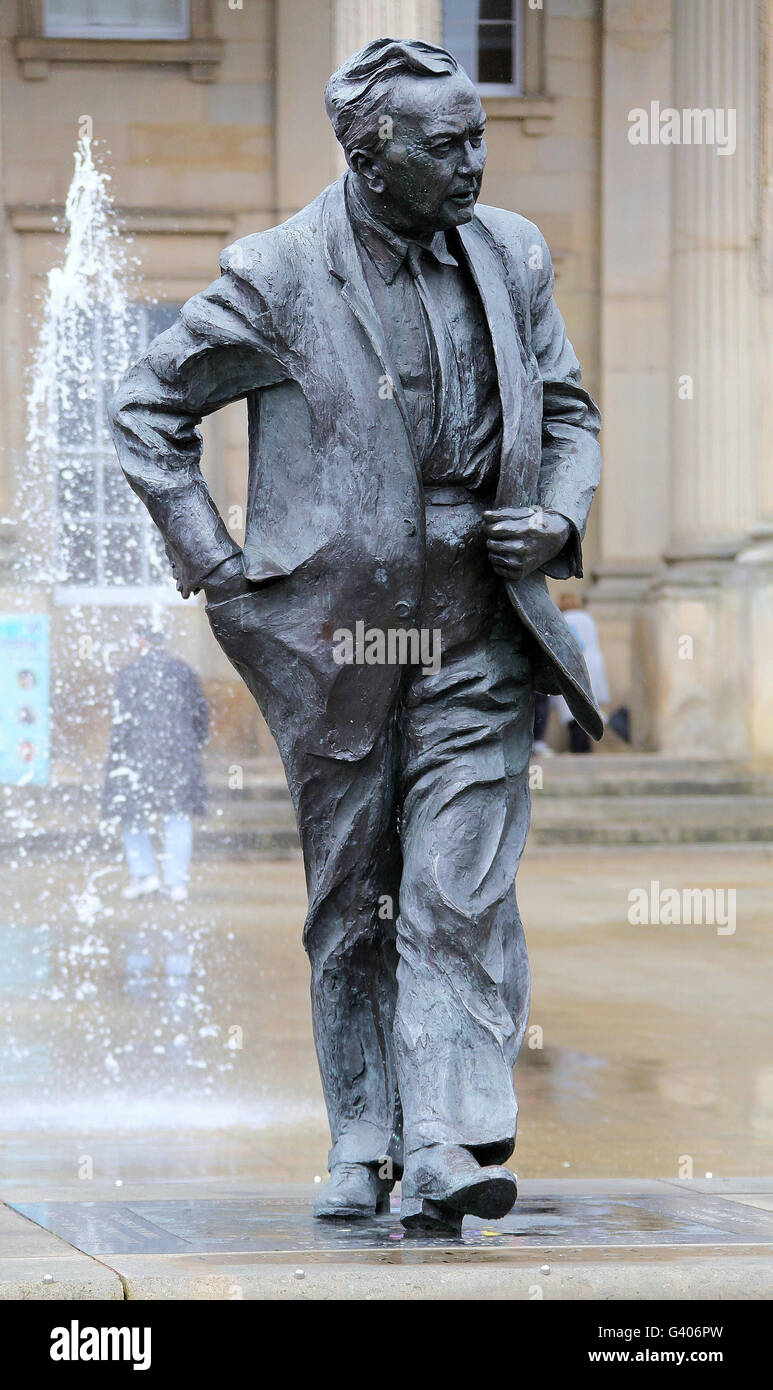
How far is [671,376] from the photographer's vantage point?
71.9 feet

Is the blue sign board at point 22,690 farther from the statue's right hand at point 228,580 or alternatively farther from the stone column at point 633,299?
the statue's right hand at point 228,580

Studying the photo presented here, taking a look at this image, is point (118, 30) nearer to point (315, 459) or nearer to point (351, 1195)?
point (315, 459)

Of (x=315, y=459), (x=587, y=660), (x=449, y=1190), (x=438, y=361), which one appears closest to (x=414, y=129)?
(x=438, y=361)

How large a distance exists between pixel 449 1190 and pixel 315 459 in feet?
4.34

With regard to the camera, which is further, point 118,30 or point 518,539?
point 118,30

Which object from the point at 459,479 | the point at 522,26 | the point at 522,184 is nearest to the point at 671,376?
the point at 522,184

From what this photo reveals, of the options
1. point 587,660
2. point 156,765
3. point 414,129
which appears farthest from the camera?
point 587,660

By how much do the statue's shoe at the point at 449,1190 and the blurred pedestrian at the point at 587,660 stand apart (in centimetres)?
1525

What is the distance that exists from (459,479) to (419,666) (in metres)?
0.35

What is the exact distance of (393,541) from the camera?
14.1 feet

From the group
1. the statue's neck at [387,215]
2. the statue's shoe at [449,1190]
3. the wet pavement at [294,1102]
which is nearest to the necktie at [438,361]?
the statue's neck at [387,215]

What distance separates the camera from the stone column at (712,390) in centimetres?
2027

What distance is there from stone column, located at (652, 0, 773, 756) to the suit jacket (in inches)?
619
